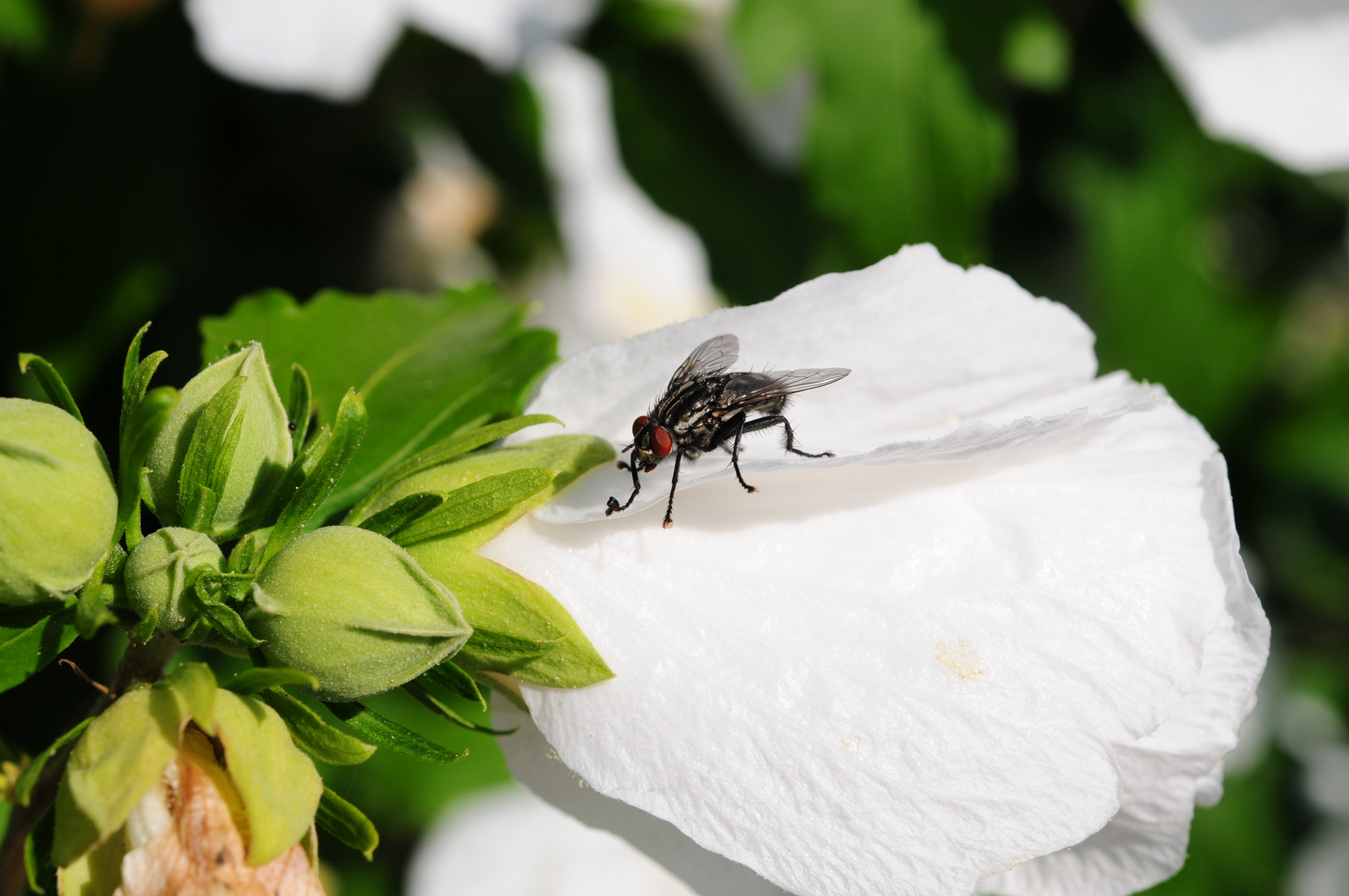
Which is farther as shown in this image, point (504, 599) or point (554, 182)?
point (554, 182)

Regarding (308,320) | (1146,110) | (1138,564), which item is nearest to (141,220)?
(308,320)

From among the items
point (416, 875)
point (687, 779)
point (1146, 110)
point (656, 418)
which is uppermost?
point (656, 418)

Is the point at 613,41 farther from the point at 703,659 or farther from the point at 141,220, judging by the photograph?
the point at 703,659

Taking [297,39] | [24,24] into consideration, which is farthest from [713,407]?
[24,24]

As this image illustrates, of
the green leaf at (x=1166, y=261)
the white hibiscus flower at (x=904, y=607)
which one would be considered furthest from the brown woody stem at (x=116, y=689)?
the green leaf at (x=1166, y=261)

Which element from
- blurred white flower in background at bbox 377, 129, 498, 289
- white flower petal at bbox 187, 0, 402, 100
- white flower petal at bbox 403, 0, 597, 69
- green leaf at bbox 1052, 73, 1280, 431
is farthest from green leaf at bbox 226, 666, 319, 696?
green leaf at bbox 1052, 73, 1280, 431

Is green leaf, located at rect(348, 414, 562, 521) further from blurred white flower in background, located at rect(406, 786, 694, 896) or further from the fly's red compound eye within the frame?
blurred white flower in background, located at rect(406, 786, 694, 896)

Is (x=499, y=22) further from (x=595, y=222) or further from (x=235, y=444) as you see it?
(x=235, y=444)
